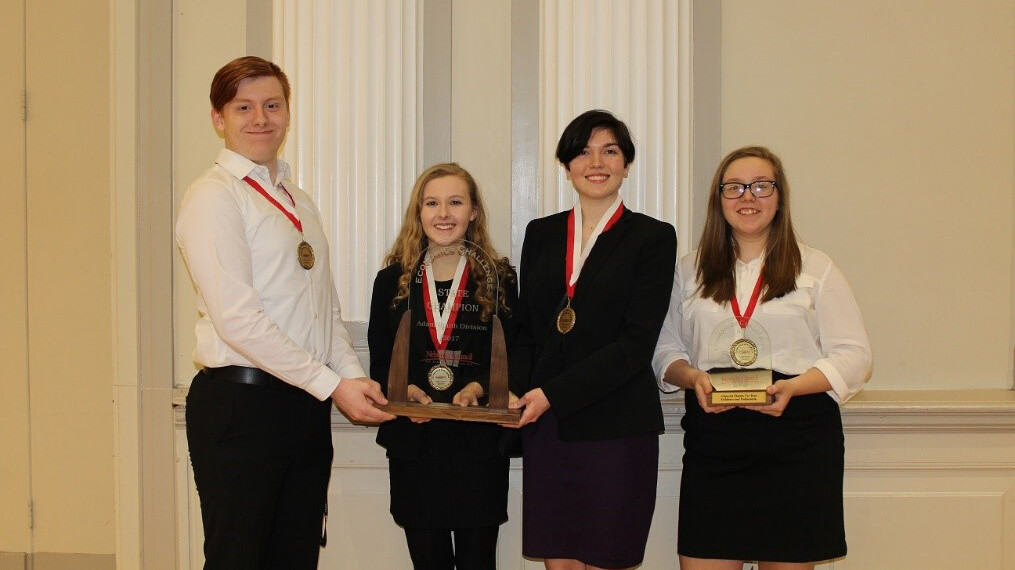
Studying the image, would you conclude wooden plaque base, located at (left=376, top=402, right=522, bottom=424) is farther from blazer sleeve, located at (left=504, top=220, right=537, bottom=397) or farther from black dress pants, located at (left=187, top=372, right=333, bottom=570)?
black dress pants, located at (left=187, top=372, right=333, bottom=570)

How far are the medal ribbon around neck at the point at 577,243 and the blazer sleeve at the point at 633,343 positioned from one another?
13 cm

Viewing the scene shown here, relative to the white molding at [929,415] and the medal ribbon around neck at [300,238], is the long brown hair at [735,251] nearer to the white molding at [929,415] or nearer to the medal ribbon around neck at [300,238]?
the white molding at [929,415]

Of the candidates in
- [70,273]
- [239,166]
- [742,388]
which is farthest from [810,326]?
[70,273]

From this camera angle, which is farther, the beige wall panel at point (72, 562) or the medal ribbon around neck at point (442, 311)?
the beige wall panel at point (72, 562)

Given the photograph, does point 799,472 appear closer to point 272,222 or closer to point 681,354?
point 681,354

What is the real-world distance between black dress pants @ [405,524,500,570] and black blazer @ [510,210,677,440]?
442 mm

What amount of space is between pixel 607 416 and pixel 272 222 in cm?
116

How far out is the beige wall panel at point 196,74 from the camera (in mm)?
3193

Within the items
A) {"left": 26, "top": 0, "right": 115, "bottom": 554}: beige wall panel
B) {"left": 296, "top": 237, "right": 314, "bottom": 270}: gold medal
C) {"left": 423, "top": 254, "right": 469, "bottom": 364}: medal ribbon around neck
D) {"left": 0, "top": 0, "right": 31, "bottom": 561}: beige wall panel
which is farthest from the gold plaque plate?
{"left": 0, "top": 0, "right": 31, "bottom": 561}: beige wall panel

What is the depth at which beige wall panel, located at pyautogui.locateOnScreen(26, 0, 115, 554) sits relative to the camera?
12.0 feet

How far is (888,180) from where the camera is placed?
3.11 m

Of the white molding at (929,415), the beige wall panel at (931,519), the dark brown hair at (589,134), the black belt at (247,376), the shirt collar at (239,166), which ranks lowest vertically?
the beige wall panel at (931,519)

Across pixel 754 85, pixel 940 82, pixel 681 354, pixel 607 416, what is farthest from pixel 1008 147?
pixel 607 416

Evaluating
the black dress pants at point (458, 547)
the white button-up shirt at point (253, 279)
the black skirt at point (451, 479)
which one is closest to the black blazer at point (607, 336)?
the black skirt at point (451, 479)
